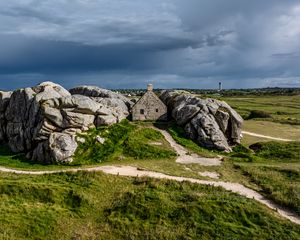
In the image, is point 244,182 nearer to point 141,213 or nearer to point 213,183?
point 213,183

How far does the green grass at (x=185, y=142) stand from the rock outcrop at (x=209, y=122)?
80cm

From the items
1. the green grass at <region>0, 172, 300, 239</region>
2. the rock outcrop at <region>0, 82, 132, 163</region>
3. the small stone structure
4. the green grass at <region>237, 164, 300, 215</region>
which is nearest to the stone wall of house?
the small stone structure

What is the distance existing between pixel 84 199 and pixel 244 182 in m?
16.9

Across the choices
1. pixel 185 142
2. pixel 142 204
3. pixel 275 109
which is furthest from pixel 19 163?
pixel 275 109

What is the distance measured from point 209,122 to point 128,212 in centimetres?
2568

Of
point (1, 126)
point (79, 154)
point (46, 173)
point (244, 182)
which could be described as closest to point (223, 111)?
point (244, 182)

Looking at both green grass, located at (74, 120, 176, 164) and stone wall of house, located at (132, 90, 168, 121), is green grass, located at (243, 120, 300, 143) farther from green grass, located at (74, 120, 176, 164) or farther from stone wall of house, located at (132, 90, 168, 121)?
green grass, located at (74, 120, 176, 164)

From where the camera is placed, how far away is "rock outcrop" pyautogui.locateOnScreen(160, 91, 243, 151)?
53.3m

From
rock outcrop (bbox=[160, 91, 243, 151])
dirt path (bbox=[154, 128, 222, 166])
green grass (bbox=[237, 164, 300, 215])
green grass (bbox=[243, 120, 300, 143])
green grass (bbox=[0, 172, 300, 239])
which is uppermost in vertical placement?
rock outcrop (bbox=[160, 91, 243, 151])

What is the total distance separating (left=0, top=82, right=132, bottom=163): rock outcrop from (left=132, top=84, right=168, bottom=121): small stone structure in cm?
233

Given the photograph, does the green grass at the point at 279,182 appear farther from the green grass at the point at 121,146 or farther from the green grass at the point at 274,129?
the green grass at the point at 274,129

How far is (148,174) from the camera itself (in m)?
40.0

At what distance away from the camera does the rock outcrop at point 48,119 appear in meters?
47.3

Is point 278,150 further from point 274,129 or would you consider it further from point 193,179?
Result: point 274,129
